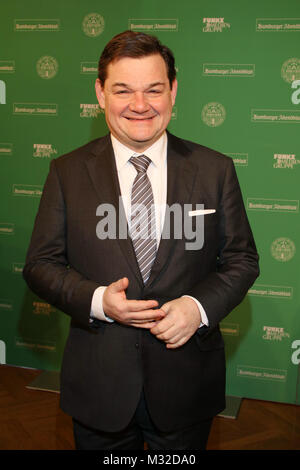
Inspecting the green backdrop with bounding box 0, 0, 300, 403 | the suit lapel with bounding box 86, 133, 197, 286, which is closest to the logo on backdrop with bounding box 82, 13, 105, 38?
the green backdrop with bounding box 0, 0, 300, 403

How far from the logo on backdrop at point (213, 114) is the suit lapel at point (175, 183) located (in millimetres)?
1871

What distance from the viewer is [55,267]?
1704mm

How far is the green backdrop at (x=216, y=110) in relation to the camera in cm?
349

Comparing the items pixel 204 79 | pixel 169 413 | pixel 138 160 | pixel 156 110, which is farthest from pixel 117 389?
pixel 204 79

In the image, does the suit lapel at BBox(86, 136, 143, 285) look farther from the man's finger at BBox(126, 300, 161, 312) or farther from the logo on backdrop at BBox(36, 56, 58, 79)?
the logo on backdrop at BBox(36, 56, 58, 79)

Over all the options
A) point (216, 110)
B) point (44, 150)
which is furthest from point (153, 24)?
point (44, 150)

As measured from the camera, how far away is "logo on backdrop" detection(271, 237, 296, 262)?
364 centimetres

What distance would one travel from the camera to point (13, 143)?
3984 millimetres

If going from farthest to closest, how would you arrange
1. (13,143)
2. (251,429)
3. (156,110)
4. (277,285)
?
(13,143), (277,285), (251,429), (156,110)

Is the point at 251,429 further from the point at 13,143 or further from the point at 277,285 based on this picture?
the point at 13,143

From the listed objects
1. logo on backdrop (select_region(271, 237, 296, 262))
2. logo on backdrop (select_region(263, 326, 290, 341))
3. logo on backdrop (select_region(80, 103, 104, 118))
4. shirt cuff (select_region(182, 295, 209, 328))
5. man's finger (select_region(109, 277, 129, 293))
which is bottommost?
logo on backdrop (select_region(263, 326, 290, 341))

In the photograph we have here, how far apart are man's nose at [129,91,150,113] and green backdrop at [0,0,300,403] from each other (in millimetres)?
2071

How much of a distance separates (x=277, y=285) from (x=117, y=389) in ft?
7.41
